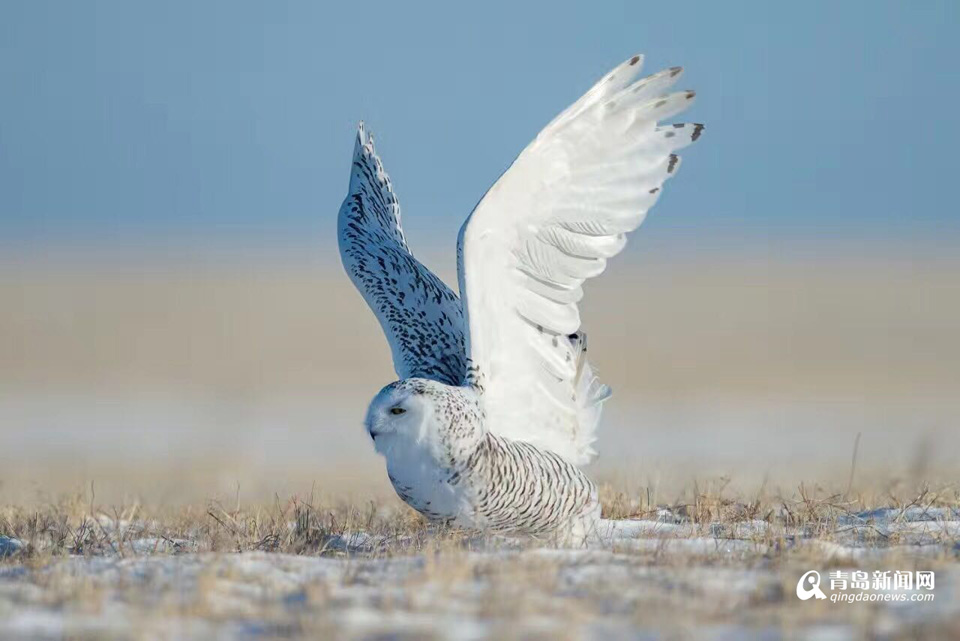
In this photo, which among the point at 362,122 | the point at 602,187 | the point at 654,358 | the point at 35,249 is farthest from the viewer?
the point at 35,249

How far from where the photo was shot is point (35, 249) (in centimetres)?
6850

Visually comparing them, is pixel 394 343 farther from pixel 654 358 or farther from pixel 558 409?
pixel 654 358

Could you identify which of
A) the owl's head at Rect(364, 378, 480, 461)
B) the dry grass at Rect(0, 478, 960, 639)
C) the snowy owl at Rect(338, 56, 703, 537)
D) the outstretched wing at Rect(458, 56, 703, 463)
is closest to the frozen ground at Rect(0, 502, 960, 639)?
the dry grass at Rect(0, 478, 960, 639)

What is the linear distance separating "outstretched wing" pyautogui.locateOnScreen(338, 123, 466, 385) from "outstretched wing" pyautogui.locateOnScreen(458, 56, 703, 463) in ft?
2.22

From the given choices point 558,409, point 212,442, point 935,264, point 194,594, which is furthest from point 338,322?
point 194,594

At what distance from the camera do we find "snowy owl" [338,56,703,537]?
22.5 feet

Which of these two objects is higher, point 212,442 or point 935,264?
point 935,264

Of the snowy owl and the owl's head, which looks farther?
the snowy owl

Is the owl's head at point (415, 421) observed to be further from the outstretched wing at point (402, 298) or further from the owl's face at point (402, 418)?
the outstretched wing at point (402, 298)

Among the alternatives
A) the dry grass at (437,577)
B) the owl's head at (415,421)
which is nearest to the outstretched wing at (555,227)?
the owl's head at (415,421)

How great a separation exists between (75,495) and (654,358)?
22518 mm

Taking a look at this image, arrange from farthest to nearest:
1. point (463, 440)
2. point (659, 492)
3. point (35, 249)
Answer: point (35, 249), point (659, 492), point (463, 440)

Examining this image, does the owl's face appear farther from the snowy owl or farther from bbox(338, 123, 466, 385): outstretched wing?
bbox(338, 123, 466, 385): outstretched wing

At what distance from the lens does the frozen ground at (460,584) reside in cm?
481
